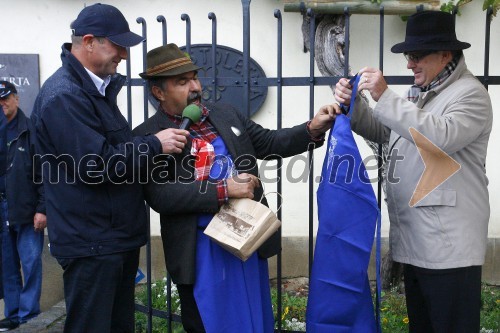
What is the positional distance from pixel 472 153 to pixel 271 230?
1009 millimetres

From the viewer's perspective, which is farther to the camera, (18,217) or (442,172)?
(18,217)

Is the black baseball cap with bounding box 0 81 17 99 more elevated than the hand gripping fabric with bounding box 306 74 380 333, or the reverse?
the black baseball cap with bounding box 0 81 17 99

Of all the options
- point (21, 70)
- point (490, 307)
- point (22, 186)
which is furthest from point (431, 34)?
point (21, 70)

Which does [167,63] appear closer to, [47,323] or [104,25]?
[104,25]

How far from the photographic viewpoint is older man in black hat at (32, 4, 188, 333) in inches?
127

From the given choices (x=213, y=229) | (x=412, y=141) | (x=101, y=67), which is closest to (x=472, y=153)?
(x=412, y=141)

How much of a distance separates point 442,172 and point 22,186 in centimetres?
351

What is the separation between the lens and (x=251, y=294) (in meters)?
3.57

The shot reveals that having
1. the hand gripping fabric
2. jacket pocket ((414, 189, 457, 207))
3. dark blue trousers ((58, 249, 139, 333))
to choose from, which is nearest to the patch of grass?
the hand gripping fabric

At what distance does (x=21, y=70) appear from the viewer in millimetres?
6750

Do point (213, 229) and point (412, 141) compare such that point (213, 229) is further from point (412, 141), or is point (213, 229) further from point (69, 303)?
point (412, 141)

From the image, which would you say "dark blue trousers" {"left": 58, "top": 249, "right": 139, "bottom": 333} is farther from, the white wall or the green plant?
the white wall

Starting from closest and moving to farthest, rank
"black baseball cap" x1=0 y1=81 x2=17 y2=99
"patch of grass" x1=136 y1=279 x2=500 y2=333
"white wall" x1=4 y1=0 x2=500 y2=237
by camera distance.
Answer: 1. "patch of grass" x1=136 y1=279 x2=500 y2=333
2. "black baseball cap" x1=0 y1=81 x2=17 y2=99
3. "white wall" x1=4 y1=0 x2=500 y2=237

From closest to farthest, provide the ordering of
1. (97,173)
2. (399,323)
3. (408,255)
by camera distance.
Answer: (97,173), (408,255), (399,323)
